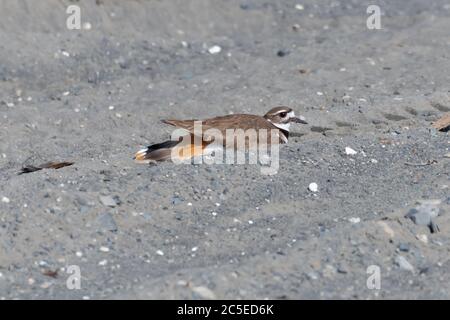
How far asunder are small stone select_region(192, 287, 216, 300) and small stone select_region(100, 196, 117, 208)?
153 centimetres

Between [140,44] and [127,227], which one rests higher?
[140,44]

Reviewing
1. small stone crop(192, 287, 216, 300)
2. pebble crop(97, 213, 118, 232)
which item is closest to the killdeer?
pebble crop(97, 213, 118, 232)

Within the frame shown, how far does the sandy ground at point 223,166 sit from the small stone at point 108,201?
0.04 m

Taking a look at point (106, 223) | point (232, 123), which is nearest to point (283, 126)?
point (232, 123)

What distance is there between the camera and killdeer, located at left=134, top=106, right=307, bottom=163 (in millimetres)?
8727

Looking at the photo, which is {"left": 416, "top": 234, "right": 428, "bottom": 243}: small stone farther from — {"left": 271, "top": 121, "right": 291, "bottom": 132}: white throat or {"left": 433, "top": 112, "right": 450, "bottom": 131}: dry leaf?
{"left": 433, "top": 112, "right": 450, "bottom": 131}: dry leaf

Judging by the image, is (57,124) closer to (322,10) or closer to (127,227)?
(127,227)

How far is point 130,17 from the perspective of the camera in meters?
13.7

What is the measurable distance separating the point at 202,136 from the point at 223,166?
2.14 feet

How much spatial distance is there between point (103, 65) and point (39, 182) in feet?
15.6

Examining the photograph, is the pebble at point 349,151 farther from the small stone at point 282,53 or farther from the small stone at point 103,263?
the small stone at point 282,53
